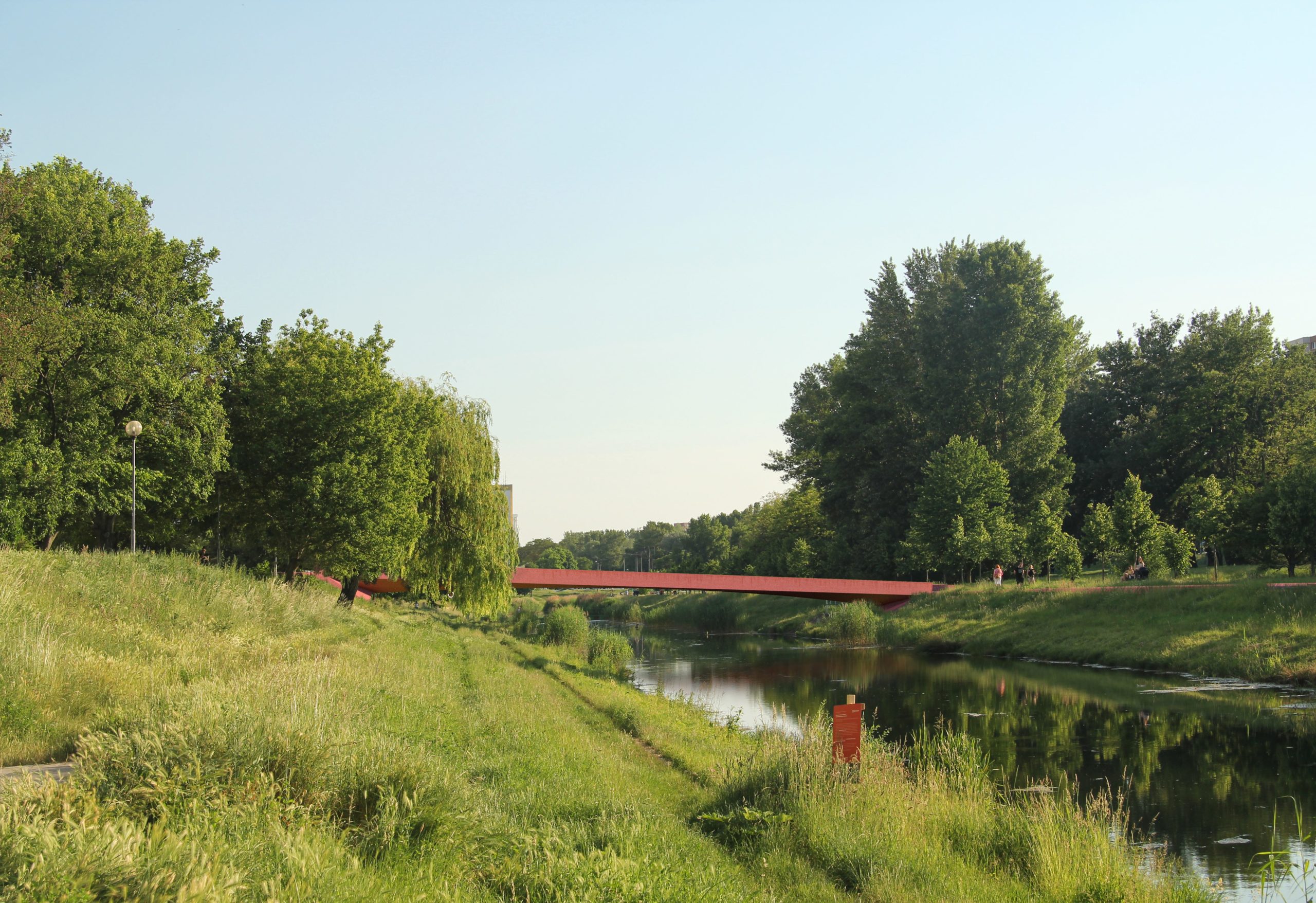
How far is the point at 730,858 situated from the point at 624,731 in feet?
29.6

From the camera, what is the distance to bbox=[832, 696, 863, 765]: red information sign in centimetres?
1179

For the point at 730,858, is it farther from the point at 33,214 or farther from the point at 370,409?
the point at 33,214

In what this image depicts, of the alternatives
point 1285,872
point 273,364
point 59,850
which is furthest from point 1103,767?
point 273,364

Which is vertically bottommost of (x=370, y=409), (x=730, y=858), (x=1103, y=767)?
(x=1103, y=767)

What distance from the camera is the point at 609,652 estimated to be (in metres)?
37.3

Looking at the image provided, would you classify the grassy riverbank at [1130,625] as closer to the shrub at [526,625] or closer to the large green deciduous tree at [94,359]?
the shrub at [526,625]

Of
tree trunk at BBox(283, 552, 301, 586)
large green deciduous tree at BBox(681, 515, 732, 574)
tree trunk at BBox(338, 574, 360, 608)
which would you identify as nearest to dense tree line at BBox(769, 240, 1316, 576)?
tree trunk at BBox(338, 574, 360, 608)

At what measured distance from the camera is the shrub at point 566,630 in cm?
3972

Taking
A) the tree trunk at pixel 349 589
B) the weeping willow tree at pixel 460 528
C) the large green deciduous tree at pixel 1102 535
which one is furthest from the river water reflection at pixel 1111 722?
the tree trunk at pixel 349 589

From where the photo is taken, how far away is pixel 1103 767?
18.4 metres

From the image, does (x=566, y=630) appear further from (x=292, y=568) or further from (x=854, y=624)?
(x=854, y=624)

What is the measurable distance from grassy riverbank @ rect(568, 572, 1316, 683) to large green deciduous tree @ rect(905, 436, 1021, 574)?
3.38 meters

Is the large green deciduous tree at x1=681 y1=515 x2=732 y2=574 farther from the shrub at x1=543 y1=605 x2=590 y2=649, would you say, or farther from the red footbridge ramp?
the shrub at x1=543 y1=605 x2=590 y2=649

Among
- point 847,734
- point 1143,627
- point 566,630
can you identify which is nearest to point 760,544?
point 566,630
